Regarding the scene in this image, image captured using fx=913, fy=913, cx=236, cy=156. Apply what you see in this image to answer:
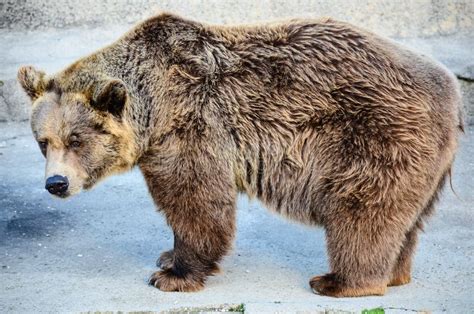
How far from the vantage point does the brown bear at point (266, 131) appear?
5.45 meters

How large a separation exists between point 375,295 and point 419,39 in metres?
4.51

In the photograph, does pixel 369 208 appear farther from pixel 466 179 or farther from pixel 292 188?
pixel 466 179

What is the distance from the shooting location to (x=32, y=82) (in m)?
5.80

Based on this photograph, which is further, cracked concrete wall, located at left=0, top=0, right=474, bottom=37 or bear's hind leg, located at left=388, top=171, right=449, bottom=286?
cracked concrete wall, located at left=0, top=0, right=474, bottom=37

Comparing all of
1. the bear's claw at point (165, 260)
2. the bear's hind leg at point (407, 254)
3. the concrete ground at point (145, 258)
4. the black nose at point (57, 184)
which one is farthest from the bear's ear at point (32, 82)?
the bear's hind leg at point (407, 254)

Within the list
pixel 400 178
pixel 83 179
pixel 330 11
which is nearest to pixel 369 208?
pixel 400 178

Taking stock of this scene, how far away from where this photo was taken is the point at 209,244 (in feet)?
18.9

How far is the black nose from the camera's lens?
Answer: 5.56 meters

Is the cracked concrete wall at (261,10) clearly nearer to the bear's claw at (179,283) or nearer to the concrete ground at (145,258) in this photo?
the concrete ground at (145,258)

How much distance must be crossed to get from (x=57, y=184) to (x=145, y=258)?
3.77 ft

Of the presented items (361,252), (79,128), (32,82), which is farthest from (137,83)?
(361,252)

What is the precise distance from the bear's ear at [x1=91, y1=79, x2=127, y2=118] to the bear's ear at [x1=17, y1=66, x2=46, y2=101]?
15.5 inches

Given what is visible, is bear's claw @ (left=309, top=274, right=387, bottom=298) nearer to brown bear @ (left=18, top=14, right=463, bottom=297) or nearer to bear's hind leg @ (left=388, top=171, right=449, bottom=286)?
brown bear @ (left=18, top=14, right=463, bottom=297)

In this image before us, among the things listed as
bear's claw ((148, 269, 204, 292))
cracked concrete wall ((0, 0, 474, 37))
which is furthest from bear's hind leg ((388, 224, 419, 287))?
cracked concrete wall ((0, 0, 474, 37))
